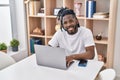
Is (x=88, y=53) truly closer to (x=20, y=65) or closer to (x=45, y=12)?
(x=20, y=65)

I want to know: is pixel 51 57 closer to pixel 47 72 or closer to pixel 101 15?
pixel 47 72

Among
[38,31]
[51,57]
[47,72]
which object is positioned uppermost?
[38,31]

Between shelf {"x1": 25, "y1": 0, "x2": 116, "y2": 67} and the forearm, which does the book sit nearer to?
shelf {"x1": 25, "y1": 0, "x2": 116, "y2": 67}

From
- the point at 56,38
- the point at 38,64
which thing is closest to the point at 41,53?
the point at 38,64

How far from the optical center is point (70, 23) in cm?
196

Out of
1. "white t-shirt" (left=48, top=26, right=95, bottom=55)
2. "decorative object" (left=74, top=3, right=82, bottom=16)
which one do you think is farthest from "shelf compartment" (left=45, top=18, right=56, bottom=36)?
"white t-shirt" (left=48, top=26, right=95, bottom=55)

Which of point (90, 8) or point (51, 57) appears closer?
point (51, 57)

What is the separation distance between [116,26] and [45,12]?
1.25 meters

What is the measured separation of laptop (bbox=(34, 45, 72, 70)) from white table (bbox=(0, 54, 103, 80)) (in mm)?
45

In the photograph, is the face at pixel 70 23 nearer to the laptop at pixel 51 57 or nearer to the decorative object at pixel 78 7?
the laptop at pixel 51 57

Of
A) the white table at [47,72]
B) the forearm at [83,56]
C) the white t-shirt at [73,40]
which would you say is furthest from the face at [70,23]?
the white table at [47,72]

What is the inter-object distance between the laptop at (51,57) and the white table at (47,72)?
0.15 ft

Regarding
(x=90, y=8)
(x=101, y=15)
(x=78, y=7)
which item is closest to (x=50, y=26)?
(x=78, y=7)

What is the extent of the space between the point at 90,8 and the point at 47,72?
1600 millimetres
